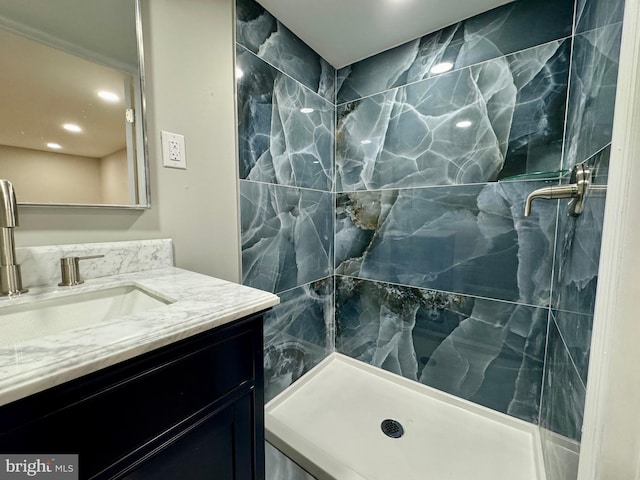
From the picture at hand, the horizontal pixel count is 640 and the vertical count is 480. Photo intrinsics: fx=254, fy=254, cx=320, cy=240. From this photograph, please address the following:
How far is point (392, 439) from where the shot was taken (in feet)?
4.03

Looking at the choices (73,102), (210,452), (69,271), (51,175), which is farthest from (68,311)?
(73,102)

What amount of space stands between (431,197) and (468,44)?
773mm

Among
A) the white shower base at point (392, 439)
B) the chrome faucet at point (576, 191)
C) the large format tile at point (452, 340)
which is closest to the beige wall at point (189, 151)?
the white shower base at point (392, 439)

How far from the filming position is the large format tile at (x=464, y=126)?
3.73 feet

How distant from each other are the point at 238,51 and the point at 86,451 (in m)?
1.39

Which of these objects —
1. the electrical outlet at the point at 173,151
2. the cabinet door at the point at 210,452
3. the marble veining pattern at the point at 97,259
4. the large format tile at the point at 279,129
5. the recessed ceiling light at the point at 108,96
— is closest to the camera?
the cabinet door at the point at 210,452

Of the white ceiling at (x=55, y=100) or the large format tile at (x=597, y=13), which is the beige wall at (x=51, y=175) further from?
the large format tile at (x=597, y=13)

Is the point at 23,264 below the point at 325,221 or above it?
below

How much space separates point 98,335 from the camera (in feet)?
1.33

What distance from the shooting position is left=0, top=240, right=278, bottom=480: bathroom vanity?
333 mm

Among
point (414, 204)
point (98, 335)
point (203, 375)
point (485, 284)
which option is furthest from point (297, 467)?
point (414, 204)

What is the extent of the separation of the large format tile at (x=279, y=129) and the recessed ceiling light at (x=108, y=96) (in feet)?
1.47

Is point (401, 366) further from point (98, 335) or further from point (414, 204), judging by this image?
point (98, 335)

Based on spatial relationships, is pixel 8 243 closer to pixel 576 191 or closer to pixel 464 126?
pixel 576 191
